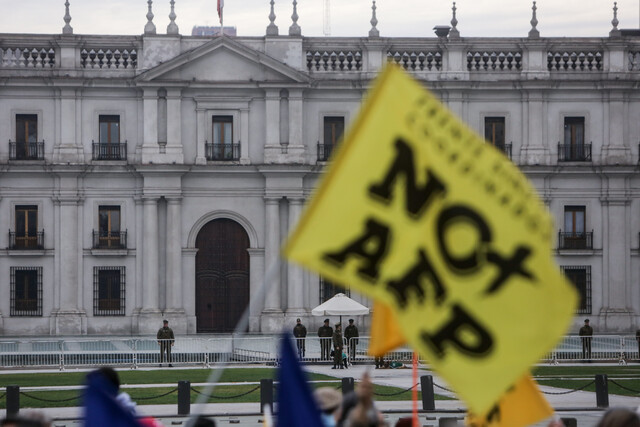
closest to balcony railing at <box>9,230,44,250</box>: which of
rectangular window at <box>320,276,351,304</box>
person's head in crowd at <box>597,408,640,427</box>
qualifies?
rectangular window at <box>320,276,351,304</box>

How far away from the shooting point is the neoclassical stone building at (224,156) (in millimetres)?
59812

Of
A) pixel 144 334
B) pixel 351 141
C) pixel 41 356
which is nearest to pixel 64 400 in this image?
pixel 41 356

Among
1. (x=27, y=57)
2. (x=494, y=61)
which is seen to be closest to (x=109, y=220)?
(x=27, y=57)

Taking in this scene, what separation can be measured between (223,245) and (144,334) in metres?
5.48

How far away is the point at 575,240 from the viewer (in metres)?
62.0

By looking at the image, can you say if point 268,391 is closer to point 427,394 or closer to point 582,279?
point 427,394

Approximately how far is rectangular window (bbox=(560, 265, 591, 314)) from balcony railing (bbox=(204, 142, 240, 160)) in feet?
50.1

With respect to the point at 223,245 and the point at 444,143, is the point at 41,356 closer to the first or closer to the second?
the point at 223,245

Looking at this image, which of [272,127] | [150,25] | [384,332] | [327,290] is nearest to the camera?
[384,332]

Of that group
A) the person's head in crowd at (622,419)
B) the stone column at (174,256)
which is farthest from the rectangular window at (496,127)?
the person's head in crowd at (622,419)

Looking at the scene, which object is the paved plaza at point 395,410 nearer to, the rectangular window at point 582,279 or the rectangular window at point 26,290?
the rectangular window at point 582,279

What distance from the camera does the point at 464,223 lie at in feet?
26.9

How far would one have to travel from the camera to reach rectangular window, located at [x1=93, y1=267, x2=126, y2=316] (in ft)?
195

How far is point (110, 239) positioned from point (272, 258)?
7.10m
